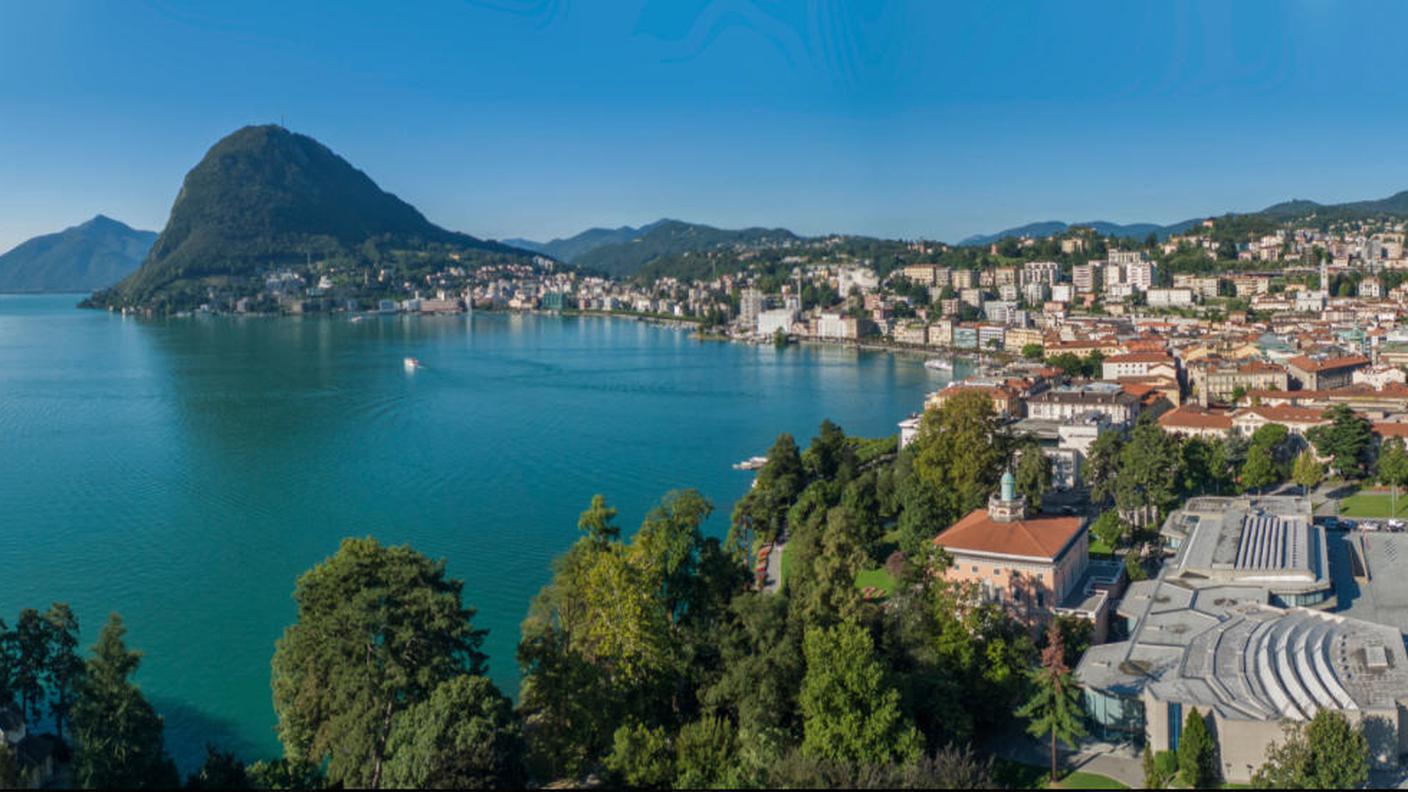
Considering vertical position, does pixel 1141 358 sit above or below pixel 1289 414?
above

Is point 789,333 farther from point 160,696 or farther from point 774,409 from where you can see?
point 160,696

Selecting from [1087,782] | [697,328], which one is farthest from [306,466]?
[697,328]

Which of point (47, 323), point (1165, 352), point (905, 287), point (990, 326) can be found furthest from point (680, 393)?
point (47, 323)

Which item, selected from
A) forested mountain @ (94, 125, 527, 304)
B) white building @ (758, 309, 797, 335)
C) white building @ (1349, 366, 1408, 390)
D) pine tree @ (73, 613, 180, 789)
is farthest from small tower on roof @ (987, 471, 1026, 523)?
forested mountain @ (94, 125, 527, 304)

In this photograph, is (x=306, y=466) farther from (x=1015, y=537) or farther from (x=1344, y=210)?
(x=1344, y=210)

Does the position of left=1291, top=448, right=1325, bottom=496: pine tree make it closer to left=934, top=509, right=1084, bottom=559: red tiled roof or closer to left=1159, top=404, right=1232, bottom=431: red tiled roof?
left=1159, top=404, right=1232, bottom=431: red tiled roof

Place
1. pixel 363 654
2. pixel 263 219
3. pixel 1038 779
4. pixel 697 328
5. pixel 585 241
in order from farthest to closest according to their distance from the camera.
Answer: pixel 585 241, pixel 263 219, pixel 697 328, pixel 363 654, pixel 1038 779
